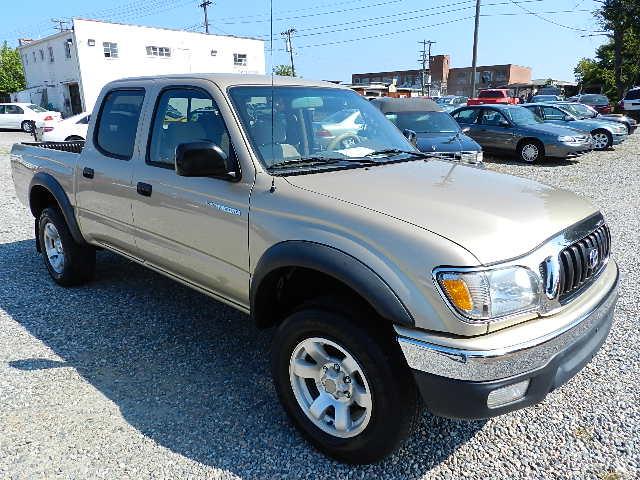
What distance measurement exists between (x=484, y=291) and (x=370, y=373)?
64cm

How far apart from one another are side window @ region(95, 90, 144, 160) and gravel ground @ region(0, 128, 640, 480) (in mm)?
1414

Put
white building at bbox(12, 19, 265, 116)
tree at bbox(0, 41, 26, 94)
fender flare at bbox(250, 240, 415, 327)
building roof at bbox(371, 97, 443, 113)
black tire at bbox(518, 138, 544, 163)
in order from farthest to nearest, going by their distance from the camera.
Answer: tree at bbox(0, 41, 26, 94) → white building at bbox(12, 19, 265, 116) → black tire at bbox(518, 138, 544, 163) → building roof at bbox(371, 97, 443, 113) → fender flare at bbox(250, 240, 415, 327)

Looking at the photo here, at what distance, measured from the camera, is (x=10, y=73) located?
48.1 m

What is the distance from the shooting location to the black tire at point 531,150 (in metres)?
13.6

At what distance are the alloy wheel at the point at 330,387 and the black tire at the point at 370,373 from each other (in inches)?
1.4

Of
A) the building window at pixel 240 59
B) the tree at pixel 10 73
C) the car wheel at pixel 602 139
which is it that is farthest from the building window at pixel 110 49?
the car wheel at pixel 602 139

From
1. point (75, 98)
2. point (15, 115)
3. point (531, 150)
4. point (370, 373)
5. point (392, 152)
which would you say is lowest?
point (531, 150)

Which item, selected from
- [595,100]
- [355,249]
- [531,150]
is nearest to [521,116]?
[531,150]

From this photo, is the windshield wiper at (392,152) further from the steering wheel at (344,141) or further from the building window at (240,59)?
the building window at (240,59)

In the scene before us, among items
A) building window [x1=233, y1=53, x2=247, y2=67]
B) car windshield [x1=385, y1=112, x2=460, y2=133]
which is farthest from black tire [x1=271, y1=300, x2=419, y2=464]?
building window [x1=233, y1=53, x2=247, y2=67]

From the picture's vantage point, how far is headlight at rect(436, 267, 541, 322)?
2049mm

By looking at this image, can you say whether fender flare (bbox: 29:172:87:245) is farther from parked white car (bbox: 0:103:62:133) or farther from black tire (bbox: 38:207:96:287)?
parked white car (bbox: 0:103:62:133)

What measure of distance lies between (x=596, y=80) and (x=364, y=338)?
181 ft

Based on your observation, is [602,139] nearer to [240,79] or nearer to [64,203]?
[240,79]
